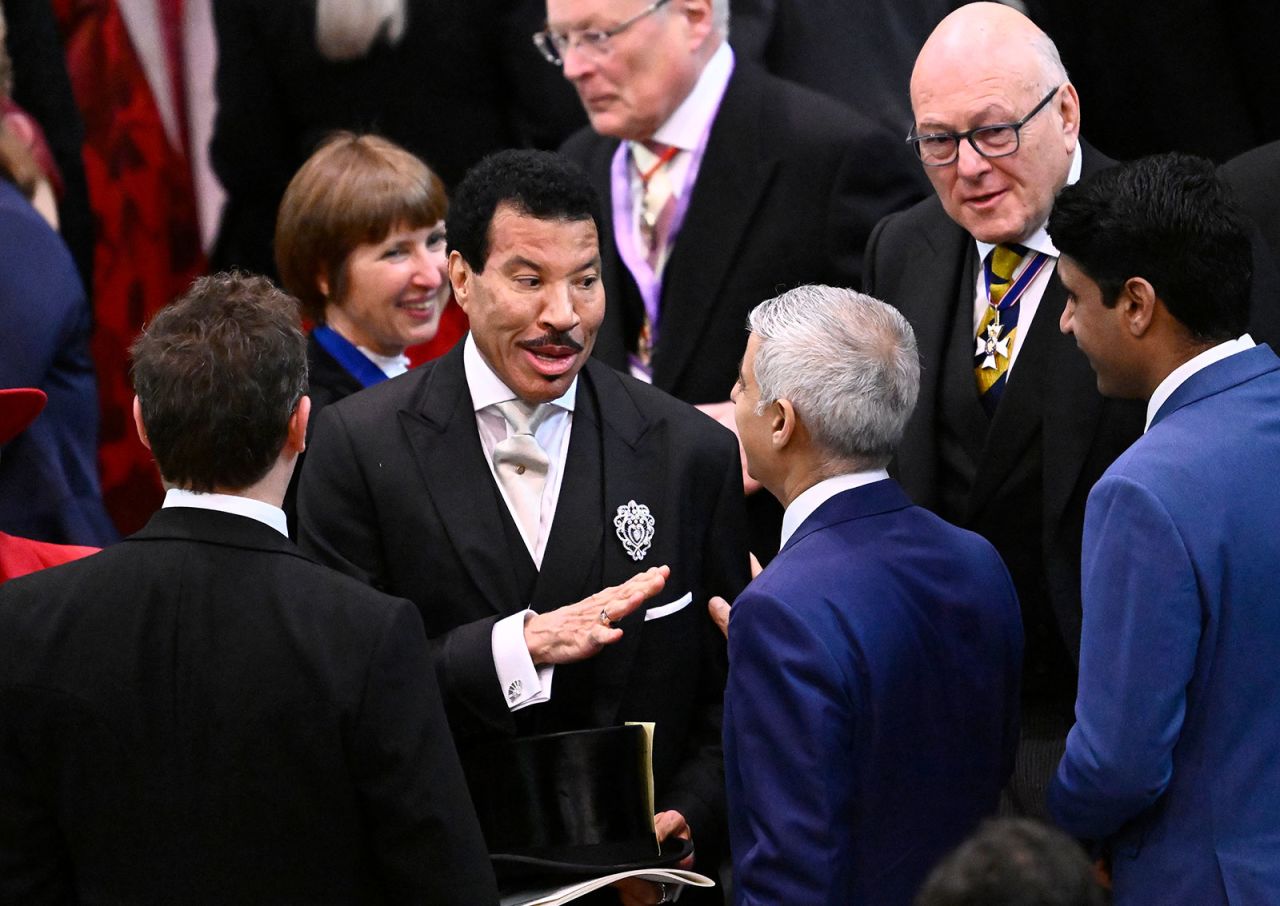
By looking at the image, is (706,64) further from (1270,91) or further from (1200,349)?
(1200,349)

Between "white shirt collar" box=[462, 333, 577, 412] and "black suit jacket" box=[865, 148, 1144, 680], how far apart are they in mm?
616

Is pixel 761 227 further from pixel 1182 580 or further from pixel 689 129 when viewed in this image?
pixel 1182 580

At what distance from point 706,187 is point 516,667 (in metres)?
1.61

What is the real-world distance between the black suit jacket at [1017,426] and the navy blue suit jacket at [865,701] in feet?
1.89

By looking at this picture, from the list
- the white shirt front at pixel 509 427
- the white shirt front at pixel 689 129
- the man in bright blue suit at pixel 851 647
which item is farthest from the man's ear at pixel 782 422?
the white shirt front at pixel 689 129

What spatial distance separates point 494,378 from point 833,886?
1.07 m

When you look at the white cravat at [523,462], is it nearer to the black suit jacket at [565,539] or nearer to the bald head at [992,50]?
the black suit jacket at [565,539]

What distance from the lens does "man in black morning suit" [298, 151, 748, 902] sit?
308 cm

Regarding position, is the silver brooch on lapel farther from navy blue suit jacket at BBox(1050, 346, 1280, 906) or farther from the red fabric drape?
the red fabric drape

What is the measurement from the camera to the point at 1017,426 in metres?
3.47

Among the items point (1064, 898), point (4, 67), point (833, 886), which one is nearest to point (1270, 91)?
point (833, 886)

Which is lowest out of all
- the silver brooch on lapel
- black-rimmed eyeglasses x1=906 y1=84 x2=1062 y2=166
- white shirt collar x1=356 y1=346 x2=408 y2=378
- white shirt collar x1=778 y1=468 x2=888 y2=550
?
the silver brooch on lapel

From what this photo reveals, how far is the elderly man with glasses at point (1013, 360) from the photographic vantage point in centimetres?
338

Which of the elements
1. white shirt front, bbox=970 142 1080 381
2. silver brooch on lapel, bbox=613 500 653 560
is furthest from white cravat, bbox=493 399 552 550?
white shirt front, bbox=970 142 1080 381
